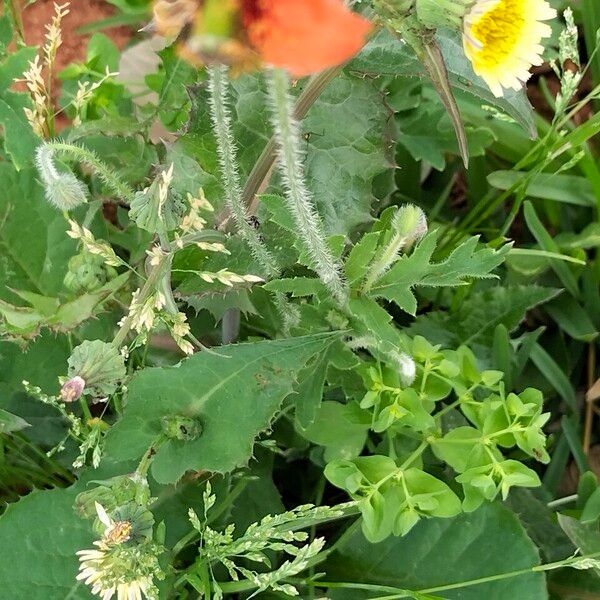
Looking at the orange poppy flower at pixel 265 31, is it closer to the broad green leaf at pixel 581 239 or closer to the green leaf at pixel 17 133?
the green leaf at pixel 17 133

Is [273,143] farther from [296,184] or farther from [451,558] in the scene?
[451,558]

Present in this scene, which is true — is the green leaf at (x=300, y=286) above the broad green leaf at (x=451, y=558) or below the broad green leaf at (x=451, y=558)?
above

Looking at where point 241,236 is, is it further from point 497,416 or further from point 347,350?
point 497,416

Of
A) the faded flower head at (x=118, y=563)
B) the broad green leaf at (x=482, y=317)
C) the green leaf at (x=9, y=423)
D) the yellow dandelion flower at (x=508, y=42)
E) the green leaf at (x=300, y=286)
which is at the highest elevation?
the yellow dandelion flower at (x=508, y=42)

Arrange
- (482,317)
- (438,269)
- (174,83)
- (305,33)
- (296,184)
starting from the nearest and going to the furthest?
(305,33) → (296,184) → (438,269) → (174,83) → (482,317)

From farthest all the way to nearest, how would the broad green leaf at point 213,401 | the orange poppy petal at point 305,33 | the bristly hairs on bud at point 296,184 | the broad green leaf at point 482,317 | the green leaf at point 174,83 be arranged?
the broad green leaf at point 482,317
the green leaf at point 174,83
the broad green leaf at point 213,401
the bristly hairs on bud at point 296,184
the orange poppy petal at point 305,33

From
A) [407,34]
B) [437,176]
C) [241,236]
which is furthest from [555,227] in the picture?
[407,34]

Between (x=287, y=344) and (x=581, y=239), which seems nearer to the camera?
(x=287, y=344)

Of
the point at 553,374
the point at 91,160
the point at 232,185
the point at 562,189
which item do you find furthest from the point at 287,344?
the point at 562,189

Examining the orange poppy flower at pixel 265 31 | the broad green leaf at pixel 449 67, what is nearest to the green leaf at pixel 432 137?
the broad green leaf at pixel 449 67
